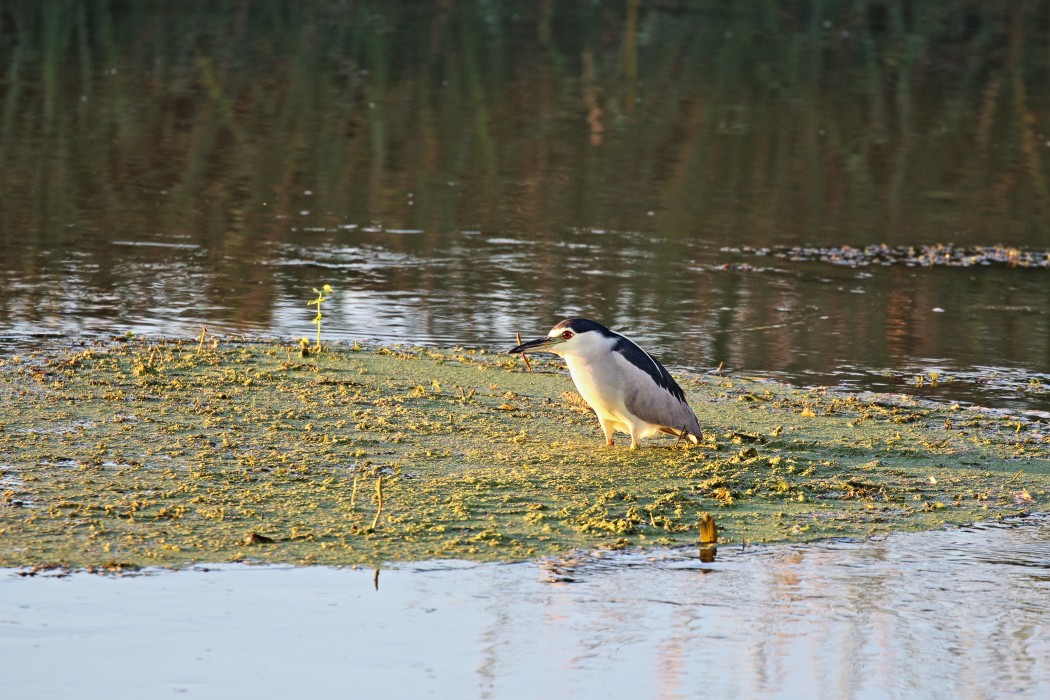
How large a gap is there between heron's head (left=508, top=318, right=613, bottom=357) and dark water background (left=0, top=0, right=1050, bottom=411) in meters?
2.05

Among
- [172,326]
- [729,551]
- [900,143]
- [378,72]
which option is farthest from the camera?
[378,72]

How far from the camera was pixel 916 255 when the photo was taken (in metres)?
13.1

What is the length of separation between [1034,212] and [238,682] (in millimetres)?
12434

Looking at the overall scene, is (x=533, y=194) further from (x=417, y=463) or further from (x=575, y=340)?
(x=417, y=463)

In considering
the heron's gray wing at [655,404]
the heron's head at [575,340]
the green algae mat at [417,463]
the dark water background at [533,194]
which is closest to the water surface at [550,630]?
the green algae mat at [417,463]

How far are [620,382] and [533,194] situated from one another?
8.44 metres

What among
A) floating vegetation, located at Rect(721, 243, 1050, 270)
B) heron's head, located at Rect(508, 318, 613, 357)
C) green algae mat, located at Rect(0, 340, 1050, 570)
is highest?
floating vegetation, located at Rect(721, 243, 1050, 270)

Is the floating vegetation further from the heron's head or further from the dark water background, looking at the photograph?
the heron's head

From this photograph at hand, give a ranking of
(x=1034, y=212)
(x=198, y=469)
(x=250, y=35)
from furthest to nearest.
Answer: (x=250, y=35) → (x=1034, y=212) → (x=198, y=469)

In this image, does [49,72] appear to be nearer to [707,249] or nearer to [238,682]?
[707,249]

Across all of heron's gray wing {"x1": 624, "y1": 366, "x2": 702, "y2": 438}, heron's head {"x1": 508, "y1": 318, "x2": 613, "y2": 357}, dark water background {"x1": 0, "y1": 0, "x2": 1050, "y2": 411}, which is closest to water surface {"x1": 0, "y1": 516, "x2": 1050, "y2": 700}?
heron's gray wing {"x1": 624, "y1": 366, "x2": 702, "y2": 438}

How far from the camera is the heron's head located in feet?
24.3

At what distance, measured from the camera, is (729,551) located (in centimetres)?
601

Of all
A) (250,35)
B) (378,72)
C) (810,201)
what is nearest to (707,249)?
(810,201)
